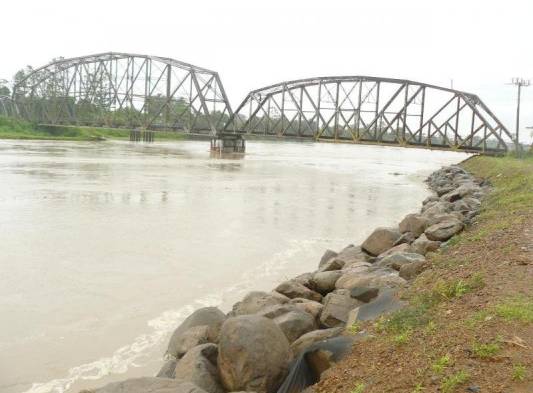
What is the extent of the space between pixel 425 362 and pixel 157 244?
37.5 ft

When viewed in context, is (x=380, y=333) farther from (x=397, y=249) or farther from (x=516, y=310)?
(x=397, y=249)

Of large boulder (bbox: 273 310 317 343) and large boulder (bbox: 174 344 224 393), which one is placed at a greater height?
large boulder (bbox: 273 310 317 343)

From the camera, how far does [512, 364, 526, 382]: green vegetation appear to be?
4.60 meters

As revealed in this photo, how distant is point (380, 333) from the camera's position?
246 inches

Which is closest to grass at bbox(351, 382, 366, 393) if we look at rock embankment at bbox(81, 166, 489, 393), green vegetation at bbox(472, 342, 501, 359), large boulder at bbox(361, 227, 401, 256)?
rock embankment at bbox(81, 166, 489, 393)

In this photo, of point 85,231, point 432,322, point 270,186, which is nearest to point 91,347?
point 432,322

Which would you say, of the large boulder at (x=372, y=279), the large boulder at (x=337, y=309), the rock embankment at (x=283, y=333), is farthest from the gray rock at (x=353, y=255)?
the large boulder at (x=337, y=309)

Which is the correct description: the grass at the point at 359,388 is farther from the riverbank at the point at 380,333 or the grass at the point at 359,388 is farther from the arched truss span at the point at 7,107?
the arched truss span at the point at 7,107

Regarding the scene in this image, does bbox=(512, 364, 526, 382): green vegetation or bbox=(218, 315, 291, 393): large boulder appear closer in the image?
bbox=(512, 364, 526, 382): green vegetation

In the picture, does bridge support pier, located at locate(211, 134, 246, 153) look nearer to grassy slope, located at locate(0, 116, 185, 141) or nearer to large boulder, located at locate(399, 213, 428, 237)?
grassy slope, located at locate(0, 116, 185, 141)

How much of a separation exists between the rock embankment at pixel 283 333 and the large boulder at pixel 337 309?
1cm

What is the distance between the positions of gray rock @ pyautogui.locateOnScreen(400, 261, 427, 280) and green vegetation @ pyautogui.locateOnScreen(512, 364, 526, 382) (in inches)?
163

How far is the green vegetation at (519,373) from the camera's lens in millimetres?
4598

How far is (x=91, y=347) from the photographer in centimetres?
837
